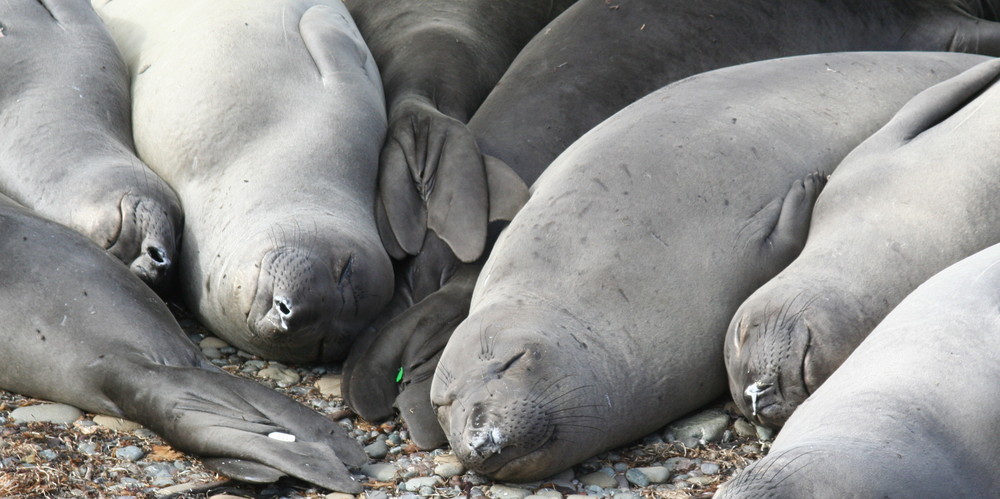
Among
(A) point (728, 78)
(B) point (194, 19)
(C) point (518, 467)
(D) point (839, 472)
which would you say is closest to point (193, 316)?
(B) point (194, 19)

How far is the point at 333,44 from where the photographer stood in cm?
555

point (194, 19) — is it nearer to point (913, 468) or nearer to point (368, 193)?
point (368, 193)

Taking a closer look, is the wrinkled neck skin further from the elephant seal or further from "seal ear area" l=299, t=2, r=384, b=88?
"seal ear area" l=299, t=2, r=384, b=88

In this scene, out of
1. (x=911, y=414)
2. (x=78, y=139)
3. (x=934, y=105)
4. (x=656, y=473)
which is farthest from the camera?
(x=78, y=139)

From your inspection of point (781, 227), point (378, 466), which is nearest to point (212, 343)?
point (378, 466)

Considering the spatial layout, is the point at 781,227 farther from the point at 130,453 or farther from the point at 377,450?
the point at 130,453

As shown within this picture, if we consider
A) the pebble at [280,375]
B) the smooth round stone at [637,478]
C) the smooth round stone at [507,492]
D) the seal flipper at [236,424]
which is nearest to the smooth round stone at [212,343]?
the pebble at [280,375]

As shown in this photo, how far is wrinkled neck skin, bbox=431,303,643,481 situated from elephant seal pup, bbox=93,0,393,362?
2.50ft

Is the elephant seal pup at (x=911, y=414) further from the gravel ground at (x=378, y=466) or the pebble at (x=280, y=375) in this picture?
the pebble at (x=280, y=375)

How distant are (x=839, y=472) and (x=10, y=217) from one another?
3.09m

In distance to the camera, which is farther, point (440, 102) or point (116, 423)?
point (440, 102)

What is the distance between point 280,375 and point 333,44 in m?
1.73

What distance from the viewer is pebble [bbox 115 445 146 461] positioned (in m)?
3.76

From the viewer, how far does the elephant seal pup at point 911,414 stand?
106 inches
